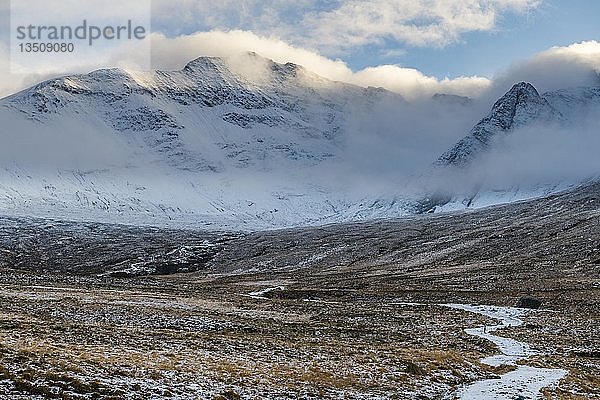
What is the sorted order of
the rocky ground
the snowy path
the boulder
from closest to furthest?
the rocky ground → the snowy path → the boulder

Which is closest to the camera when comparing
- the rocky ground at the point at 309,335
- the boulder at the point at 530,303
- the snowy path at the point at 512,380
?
the rocky ground at the point at 309,335

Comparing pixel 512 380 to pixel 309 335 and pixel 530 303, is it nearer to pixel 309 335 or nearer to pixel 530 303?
pixel 309 335

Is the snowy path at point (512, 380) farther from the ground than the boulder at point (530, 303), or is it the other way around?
the snowy path at point (512, 380)

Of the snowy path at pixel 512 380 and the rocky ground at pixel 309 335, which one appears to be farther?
the snowy path at pixel 512 380

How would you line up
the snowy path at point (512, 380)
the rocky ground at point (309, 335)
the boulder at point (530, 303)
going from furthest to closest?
the boulder at point (530, 303) < the snowy path at point (512, 380) < the rocky ground at point (309, 335)

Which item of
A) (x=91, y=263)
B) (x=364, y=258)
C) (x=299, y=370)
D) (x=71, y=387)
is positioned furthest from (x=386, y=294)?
(x=91, y=263)

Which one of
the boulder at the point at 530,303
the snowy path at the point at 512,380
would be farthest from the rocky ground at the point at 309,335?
the boulder at the point at 530,303

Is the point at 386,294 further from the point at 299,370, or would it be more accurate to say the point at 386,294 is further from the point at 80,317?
the point at 299,370

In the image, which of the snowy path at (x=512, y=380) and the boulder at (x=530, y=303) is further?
the boulder at (x=530, y=303)

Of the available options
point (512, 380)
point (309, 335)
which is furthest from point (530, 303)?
point (512, 380)

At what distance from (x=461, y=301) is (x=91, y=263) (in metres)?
126

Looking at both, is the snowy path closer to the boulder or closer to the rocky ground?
the rocky ground

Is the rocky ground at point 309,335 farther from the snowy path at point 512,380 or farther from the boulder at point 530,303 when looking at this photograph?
the boulder at point 530,303

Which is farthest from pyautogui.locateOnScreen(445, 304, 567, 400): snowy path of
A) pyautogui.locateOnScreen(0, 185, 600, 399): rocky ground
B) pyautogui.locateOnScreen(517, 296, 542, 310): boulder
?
pyautogui.locateOnScreen(517, 296, 542, 310): boulder
